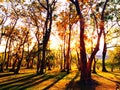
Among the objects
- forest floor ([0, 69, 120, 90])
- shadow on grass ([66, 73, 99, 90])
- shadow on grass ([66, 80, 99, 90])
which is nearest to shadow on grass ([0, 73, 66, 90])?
forest floor ([0, 69, 120, 90])

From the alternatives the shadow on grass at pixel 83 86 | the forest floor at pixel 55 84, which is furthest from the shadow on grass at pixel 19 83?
the shadow on grass at pixel 83 86

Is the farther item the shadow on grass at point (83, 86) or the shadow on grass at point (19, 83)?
the shadow on grass at point (83, 86)

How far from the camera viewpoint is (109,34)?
61.5 meters

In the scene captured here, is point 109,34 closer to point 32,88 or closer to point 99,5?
point 99,5

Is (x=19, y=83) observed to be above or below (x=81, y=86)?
above

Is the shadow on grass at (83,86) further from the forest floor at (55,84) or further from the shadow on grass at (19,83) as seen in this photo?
the shadow on grass at (19,83)

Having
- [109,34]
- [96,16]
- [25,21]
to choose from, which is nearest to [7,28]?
[25,21]

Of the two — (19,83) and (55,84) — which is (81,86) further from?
(19,83)

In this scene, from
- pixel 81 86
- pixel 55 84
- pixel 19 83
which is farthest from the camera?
pixel 19 83

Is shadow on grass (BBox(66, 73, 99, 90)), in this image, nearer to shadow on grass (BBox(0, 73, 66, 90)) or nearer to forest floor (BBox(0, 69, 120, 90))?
forest floor (BBox(0, 69, 120, 90))

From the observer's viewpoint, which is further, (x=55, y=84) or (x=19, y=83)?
(x=19, y=83)

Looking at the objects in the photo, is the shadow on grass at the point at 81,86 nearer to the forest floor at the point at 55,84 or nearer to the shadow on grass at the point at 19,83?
the forest floor at the point at 55,84

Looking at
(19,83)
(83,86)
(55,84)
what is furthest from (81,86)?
(19,83)

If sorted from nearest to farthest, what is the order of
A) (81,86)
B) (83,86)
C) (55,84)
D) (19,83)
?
(81,86) < (83,86) < (55,84) < (19,83)
